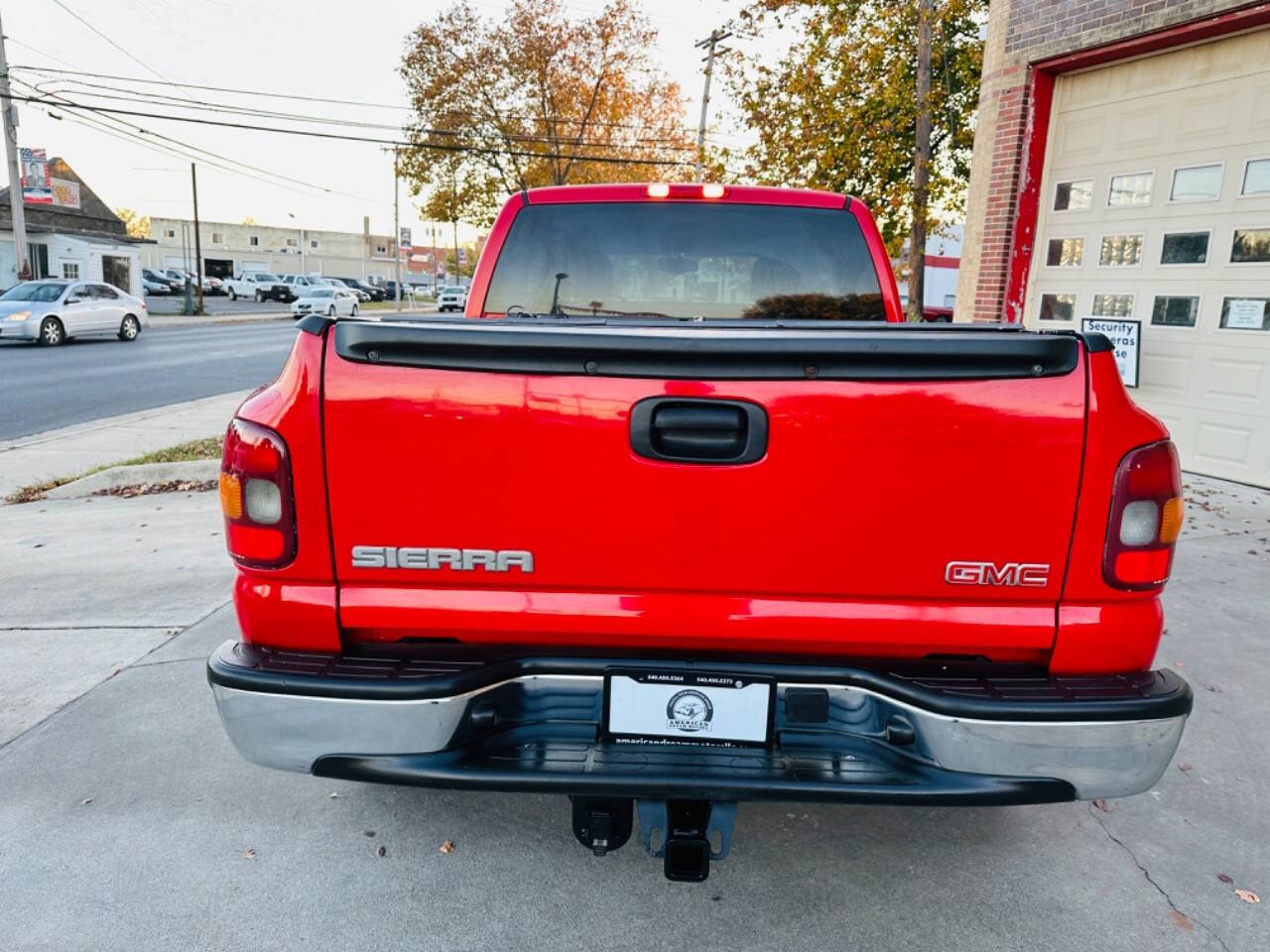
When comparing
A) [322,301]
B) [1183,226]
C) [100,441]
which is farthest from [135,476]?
[322,301]

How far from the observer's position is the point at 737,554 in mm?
1950

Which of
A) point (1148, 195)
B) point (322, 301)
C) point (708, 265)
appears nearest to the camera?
point (708, 265)

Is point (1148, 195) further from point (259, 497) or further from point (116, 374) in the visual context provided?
point (116, 374)

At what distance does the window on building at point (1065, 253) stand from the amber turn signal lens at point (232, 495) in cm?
842

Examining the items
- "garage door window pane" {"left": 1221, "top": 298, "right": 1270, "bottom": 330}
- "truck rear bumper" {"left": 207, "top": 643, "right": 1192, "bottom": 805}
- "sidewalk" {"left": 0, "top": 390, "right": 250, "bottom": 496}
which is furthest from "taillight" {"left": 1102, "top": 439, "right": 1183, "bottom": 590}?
"sidewalk" {"left": 0, "top": 390, "right": 250, "bottom": 496}

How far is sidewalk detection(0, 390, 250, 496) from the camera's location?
312 inches

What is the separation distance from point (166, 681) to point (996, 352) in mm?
3414

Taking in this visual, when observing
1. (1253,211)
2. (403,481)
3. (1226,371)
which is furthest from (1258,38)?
(403,481)

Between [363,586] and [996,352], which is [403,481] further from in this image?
[996,352]

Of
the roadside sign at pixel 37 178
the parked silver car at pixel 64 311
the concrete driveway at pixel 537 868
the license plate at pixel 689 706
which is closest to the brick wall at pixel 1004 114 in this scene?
the concrete driveway at pixel 537 868

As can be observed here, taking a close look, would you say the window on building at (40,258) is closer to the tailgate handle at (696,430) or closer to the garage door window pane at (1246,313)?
the garage door window pane at (1246,313)

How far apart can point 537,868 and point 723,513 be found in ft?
4.14

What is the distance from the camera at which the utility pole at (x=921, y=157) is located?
11.4 metres

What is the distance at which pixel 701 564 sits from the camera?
1960mm
